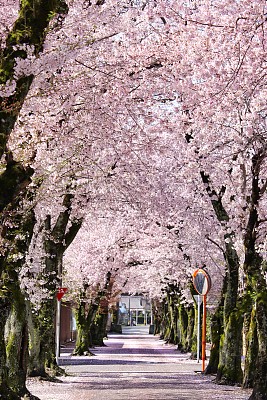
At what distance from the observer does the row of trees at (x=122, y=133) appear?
402 inches

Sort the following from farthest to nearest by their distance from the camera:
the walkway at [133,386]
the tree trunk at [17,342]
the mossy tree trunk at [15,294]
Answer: the walkway at [133,386] → the tree trunk at [17,342] → the mossy tree trunk at [15,294]

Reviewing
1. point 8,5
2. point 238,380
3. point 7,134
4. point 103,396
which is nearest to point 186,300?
point 238,380

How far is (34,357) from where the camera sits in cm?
2025

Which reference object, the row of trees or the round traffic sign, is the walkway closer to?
the row of trees

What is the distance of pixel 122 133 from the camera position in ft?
57.7

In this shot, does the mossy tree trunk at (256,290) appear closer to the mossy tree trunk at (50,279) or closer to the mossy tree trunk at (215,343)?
the mossy tree trunk at (215,343)

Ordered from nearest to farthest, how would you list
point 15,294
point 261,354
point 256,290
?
point 261,354 < point 15,294 < point 256,290

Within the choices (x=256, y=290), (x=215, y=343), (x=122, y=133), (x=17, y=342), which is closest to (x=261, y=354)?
(x=256, y=290)

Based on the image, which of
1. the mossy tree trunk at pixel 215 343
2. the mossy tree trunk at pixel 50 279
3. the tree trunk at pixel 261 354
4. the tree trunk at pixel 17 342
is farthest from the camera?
the mossy tree trunk at pixel 215 343

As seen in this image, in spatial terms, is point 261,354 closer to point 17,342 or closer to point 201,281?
point 17,342

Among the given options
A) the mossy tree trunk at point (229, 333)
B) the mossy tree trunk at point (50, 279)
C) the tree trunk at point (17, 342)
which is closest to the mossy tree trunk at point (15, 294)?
the tree trunk at point (17, 342)

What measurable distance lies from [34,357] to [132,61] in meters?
8.56

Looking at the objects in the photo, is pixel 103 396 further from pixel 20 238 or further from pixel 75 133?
pixel 75 133

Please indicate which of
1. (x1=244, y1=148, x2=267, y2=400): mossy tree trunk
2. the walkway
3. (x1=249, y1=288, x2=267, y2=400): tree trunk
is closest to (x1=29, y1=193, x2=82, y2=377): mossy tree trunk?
the walkway
